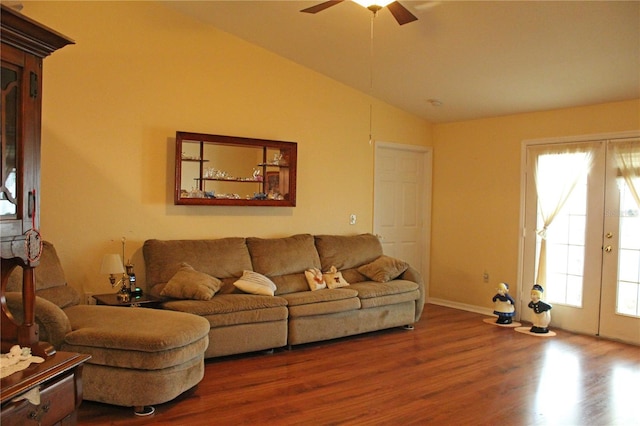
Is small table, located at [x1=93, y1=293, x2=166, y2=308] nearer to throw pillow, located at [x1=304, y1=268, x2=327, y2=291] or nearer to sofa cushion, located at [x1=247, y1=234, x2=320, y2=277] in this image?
sofa cushion, located at [x1=247, y1=234, x2=320, y2=277]

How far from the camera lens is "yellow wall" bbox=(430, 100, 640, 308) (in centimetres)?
564

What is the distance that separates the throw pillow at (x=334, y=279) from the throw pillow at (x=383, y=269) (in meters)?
0.32

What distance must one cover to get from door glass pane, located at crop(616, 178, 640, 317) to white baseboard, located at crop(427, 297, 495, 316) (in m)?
1.47

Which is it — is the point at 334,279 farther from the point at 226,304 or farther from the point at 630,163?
the point at 630,163

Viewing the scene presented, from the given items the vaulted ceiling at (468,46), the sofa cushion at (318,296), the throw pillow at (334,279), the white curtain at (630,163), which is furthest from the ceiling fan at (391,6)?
the white curtain at (630,163)

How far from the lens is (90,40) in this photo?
13.8ft

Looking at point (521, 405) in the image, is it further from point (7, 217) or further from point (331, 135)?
point (331, 135)

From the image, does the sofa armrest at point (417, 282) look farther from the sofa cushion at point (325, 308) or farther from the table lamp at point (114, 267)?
the table lamp at point (114, 267)

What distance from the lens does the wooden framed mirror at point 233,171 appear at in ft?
15.4

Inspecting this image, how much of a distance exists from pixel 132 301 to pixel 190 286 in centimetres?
48

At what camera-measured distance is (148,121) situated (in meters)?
4.54

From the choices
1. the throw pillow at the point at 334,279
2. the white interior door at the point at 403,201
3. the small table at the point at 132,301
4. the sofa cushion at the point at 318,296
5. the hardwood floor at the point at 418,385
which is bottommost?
the hardwood floor at the point at 418,385

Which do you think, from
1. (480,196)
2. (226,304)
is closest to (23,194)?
(226,304)

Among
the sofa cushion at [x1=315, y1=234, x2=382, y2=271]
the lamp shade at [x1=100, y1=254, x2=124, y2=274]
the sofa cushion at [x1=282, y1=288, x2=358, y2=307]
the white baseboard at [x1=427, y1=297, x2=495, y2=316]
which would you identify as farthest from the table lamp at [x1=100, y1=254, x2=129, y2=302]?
the white baseboard at [x1=427, y1=297, x2=495, y2=316]
